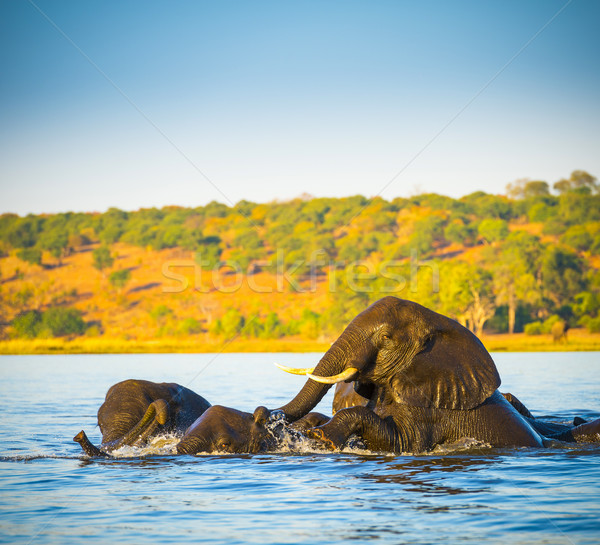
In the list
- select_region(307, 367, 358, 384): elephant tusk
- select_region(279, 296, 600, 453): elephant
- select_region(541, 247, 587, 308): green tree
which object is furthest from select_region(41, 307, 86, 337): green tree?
select_region(307, 367, 358, 384): elephant tusk

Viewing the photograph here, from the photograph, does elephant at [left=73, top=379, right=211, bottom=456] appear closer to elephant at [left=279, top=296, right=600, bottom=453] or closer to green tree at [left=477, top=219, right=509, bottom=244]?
elephant at [left=279, top=296, right=600, bottom=453]

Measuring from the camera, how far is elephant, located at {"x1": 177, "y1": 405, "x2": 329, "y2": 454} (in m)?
10.5

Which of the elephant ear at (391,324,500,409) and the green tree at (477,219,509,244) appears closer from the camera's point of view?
the elephant ear at (391,324,500,409)

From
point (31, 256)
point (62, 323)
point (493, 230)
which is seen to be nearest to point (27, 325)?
point (62, 323)

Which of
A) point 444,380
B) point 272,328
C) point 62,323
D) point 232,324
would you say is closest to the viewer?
point 444,380

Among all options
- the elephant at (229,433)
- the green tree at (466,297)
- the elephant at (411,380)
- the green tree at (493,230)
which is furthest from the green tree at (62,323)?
the elephant at (411,380)

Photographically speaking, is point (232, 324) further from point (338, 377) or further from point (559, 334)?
point (338, 377)

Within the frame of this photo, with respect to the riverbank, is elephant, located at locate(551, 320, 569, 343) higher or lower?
higher

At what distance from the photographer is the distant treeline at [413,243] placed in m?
81.9

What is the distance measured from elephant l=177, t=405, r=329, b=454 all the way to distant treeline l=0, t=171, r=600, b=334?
209 ft

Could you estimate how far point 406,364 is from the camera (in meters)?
10.5

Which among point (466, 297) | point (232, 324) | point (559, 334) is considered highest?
point (466, 297)

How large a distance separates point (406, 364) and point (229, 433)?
2.32m

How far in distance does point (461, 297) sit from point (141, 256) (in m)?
62.3
